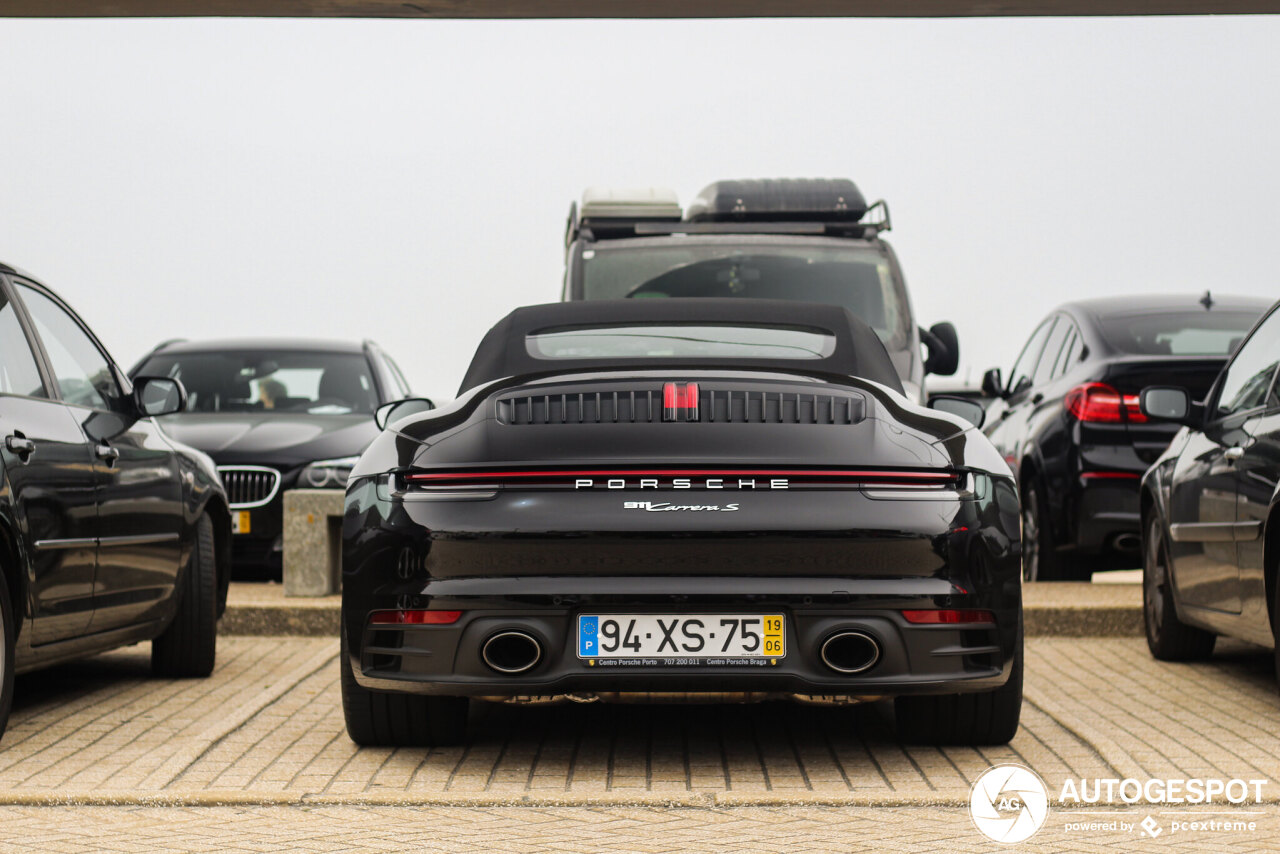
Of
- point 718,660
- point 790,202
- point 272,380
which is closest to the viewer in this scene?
point 718,660

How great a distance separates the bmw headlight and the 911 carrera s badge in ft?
20.8

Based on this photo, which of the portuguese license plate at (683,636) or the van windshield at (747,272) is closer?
the portuguese license plate at (683,636)

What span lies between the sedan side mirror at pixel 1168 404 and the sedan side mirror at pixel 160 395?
13.3 feet

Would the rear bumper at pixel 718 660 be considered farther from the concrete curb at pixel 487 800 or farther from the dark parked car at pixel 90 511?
the dark parked car at pixel 90 511

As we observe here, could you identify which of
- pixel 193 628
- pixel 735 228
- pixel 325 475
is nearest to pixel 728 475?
pixel 193 628

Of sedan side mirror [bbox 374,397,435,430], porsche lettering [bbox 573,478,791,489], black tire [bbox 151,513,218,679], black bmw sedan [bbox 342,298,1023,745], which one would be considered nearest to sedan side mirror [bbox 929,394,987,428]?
black bmw sedan [bbox 342,298,1023,745]

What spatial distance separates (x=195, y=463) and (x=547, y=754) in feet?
9.50

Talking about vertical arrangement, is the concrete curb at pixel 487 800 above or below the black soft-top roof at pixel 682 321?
Result: below

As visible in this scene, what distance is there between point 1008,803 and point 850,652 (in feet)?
2.02

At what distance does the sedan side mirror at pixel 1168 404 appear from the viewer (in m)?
7.64

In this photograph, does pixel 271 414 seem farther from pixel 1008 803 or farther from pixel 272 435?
pixel 1008 803

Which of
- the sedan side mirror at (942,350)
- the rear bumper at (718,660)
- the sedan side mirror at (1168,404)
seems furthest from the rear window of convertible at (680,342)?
the sedan side mirror at (942,350)

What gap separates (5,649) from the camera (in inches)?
228

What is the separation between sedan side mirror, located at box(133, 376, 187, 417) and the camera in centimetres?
741
